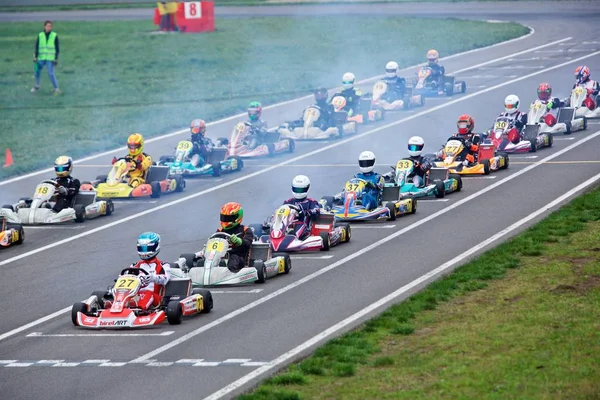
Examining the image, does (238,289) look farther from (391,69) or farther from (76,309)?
(391,69)

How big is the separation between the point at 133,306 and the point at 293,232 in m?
5.30

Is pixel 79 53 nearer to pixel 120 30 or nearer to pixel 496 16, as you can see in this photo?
pixel 120 30

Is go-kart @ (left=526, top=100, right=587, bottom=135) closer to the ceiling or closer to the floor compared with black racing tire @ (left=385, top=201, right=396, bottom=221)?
closer to the ceiling

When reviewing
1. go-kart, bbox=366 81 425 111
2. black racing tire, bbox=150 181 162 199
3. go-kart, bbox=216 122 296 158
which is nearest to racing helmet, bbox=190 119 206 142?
go-kart, bbox=216 122 296 158

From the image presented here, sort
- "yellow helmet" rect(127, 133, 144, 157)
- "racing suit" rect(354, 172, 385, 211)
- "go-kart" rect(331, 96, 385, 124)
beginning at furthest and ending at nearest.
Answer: "go-kart" rect(331, 96, 385, 124) → "yellow helmet" rect(127, 133, 144, 157) → "racing suit" rect(354, 172, 385, 211)

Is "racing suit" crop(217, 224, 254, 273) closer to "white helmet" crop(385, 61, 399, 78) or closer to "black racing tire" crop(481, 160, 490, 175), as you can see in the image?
"black racing tire" crop(481, 160, 490, 175)

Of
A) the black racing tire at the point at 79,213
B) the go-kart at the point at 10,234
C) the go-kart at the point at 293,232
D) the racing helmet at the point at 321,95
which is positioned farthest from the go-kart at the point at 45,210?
the racing helmet at the point at 321,95

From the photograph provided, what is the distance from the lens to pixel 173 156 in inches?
1271

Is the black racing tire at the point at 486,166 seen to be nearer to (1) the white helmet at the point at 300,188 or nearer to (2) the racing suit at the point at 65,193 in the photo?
(1) the white helmet at the point at 300,188

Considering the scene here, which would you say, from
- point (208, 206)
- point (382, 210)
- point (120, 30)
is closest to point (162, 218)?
point (208, 206)

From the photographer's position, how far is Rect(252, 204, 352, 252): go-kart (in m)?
22.2

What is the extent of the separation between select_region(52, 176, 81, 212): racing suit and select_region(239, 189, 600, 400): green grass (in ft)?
35.0

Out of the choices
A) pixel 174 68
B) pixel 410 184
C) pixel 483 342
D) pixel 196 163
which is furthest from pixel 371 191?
pixel 174 68

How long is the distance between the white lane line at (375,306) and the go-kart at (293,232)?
2.65 meters
